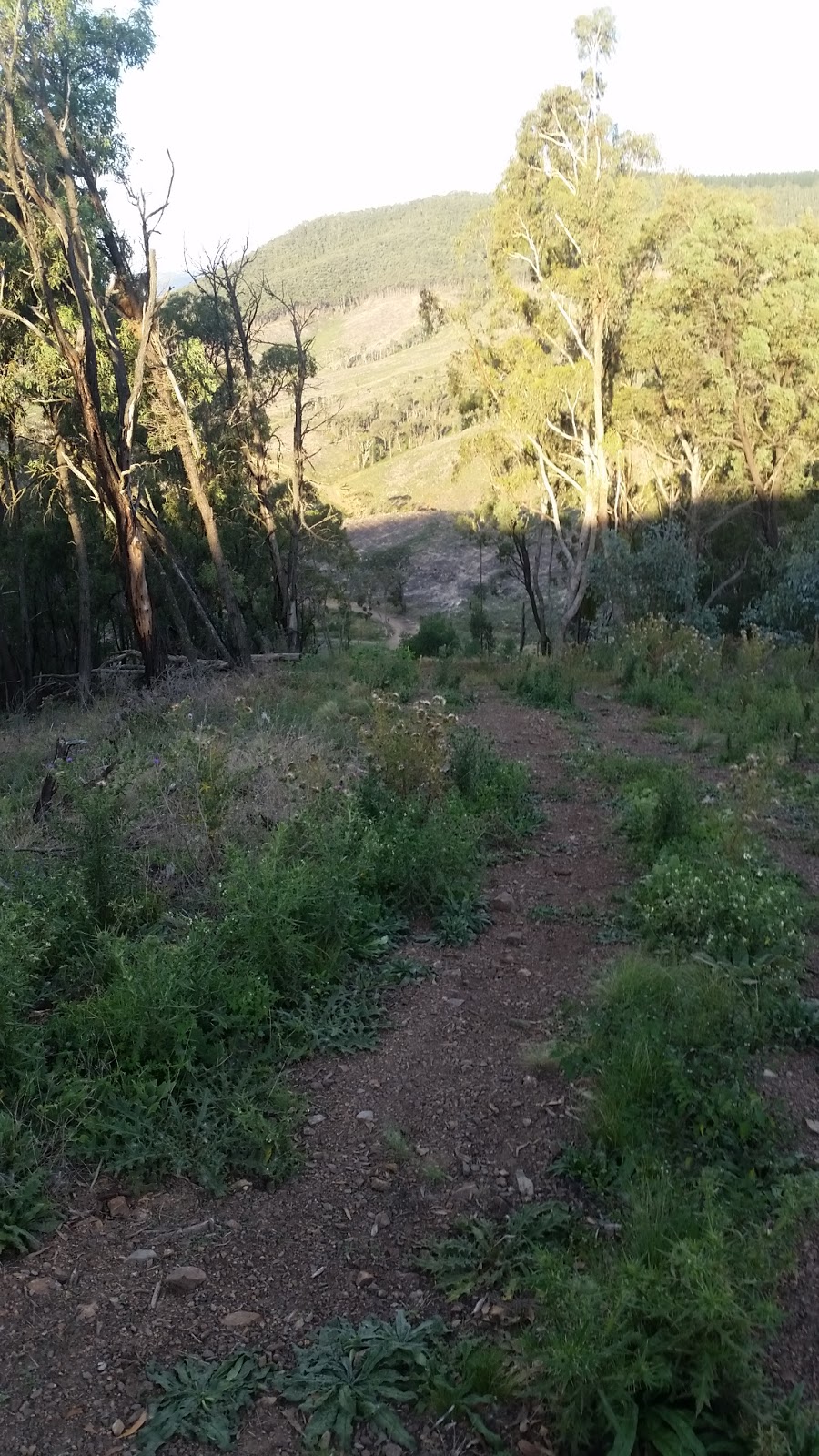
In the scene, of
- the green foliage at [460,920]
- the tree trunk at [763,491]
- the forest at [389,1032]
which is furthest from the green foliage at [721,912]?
the tree trunk at [763,491]

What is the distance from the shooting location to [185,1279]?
9.13 feet

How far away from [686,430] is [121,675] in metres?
14.6

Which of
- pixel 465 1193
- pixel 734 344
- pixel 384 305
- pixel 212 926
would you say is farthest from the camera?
pixel 384 305

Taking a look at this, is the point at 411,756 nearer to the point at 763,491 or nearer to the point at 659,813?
the point at 659,813

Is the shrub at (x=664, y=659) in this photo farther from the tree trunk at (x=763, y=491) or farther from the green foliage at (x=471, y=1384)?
the green foliage at (x=471, y=1384)

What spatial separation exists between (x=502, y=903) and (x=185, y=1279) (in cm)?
295

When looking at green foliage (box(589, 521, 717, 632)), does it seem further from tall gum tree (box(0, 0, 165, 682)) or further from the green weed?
tall gum tree (box(0, 0, 165, 682))

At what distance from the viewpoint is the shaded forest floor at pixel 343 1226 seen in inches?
95.3

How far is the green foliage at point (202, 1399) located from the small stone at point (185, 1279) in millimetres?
246

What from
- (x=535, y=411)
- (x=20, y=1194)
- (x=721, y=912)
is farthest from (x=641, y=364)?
(x=20, y=1194)

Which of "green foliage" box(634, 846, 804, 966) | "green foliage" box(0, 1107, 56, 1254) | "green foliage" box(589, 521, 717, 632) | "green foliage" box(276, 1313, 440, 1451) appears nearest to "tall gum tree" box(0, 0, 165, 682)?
"green foliage" box(589, 521, 717, 632)

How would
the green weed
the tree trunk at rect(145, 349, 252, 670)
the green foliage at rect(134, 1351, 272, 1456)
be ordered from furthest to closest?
the tree trunk at rect(145, 349, 252, 670)
the green weed
the green foliage at rect(134, 1351, 272, 1456)

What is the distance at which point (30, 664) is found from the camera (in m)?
20.7

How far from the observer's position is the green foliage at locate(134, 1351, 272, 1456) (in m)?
2.30
